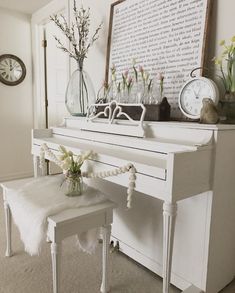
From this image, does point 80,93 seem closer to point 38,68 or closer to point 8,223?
point 8,223

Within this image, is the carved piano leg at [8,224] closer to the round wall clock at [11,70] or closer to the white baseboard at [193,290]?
the white baseboard at [193,290]

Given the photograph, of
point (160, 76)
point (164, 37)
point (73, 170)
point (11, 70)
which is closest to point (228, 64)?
point (160, 76)

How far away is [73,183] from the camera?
1.60 meters

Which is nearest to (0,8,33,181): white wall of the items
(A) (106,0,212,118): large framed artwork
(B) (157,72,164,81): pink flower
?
(A) (106,0,212,118): large framed artwork

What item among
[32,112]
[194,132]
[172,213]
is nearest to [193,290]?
[172,213]

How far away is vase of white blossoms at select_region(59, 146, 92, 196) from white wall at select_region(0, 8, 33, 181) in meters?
2.42

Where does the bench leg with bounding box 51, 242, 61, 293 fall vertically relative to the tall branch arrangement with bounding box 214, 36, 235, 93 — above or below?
below

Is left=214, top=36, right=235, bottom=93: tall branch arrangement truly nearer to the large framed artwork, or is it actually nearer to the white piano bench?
the large framed artwork

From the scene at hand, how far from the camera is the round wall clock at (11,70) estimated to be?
3533mm

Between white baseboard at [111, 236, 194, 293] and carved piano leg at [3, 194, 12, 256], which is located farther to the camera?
carved piano leg at [3, 194, 12, 256]

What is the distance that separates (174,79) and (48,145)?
3.41 ft

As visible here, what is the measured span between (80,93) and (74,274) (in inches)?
56.9

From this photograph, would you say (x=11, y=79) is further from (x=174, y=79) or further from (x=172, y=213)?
(x=172, y=213)

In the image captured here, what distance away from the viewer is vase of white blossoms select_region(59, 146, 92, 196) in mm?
1569
